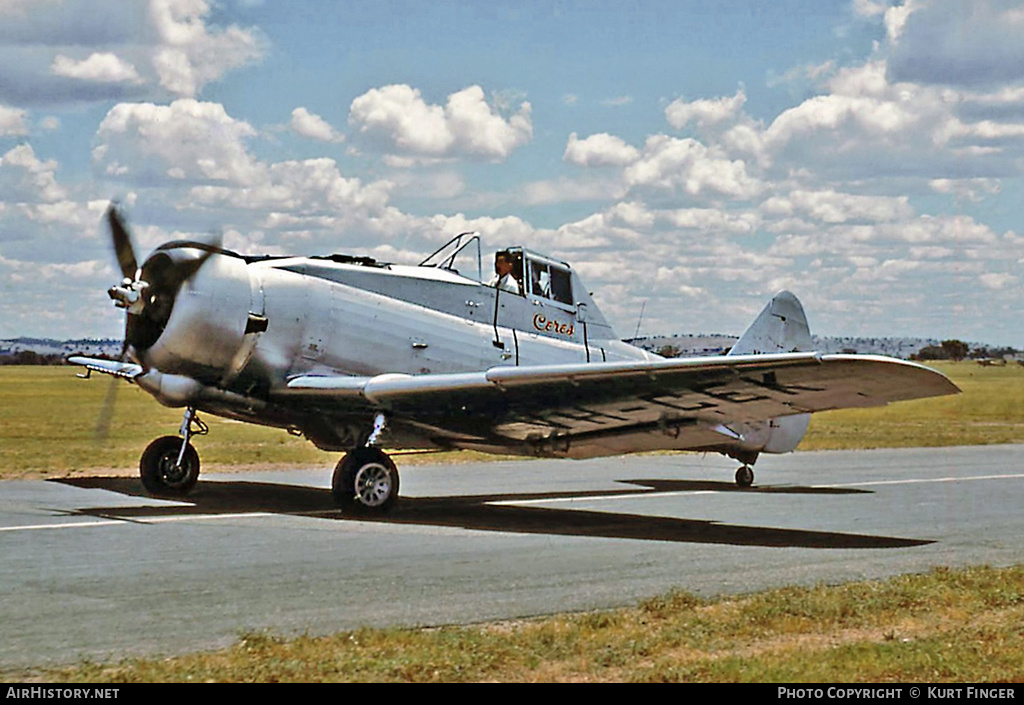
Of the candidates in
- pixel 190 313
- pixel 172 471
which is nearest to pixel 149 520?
pixel 190 313

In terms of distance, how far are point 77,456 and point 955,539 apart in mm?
17562

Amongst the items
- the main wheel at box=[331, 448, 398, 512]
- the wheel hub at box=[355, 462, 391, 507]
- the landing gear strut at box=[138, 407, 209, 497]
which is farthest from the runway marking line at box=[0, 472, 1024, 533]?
the landing gear strut at box=[138, 407, 209, 497]

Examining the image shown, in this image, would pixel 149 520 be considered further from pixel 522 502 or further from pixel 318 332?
pixel 522 502

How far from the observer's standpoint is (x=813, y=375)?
37.9 ft

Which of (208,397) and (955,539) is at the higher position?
(208,397)

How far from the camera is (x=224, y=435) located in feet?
119

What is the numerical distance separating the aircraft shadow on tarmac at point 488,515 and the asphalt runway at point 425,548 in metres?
0.04

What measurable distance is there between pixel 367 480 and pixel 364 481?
4 cm

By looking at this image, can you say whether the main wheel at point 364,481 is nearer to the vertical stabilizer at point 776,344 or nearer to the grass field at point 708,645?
the grass field at point 708,645

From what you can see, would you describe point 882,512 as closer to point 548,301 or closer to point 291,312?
point 548,301

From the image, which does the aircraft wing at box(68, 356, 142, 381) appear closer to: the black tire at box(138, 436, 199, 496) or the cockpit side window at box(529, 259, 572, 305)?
the black tire at box(138, 436, 199, 496)

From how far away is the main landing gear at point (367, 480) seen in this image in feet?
46.3
